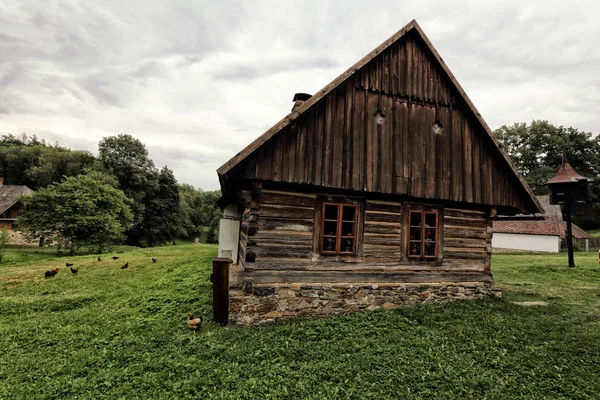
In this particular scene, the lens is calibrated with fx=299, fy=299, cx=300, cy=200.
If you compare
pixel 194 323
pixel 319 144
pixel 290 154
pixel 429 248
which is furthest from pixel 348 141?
pixel 194 323

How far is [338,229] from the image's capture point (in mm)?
8398

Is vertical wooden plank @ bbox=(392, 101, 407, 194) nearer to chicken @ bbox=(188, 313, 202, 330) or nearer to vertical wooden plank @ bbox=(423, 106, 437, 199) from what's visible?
vertical wooden plank @ bbox=(423, 106, 437, 199)

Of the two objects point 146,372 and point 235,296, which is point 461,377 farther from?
point 146,372

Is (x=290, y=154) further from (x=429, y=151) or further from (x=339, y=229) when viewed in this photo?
(x=429, y=151)

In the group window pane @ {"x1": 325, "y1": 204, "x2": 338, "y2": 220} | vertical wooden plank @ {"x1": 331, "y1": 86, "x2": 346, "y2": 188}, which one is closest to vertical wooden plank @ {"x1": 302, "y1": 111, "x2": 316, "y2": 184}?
vertical wooden plank @ {"x1": 331, "y1": 86, "x2": 346, "y2": 188}

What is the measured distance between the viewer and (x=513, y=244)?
1246 inches

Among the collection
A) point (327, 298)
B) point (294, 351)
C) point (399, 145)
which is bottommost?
point (294, 351)

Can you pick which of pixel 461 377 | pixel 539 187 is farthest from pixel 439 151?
pixel 539 187

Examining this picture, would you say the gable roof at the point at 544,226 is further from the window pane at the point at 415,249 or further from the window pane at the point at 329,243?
the window pane at the point at 329,243

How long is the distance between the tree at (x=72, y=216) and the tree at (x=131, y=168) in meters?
12.6

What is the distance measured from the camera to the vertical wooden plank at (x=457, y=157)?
30.2 feet

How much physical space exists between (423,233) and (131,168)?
39.6 m

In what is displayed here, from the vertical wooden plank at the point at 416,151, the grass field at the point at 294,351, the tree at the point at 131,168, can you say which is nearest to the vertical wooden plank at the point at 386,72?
the vertical wooden plank at the point at 416,151

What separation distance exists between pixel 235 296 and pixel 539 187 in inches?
2372
